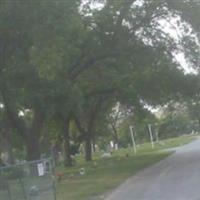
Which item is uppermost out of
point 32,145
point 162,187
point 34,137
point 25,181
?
point 34,137

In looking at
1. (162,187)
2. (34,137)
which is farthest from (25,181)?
(34,137)

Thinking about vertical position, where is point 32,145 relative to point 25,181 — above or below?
above

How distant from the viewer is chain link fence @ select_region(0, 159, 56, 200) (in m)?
18.4

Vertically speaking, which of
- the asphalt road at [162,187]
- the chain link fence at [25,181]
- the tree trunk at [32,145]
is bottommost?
the asphalt road at [162,187]

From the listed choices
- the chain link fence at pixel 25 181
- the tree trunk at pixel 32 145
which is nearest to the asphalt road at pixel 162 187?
the chain link fence at pixel 25 181

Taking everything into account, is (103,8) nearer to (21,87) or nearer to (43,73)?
(21,87)

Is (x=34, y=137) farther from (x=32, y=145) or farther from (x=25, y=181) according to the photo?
(x=25, y=181)

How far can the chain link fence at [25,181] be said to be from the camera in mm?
18375

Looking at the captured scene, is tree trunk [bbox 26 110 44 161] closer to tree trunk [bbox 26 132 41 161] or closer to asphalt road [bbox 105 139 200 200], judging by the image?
tree trunk [bbox 26 132 41 161]

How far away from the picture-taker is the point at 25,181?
18703 mm

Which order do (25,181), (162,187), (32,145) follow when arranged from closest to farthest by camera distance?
(25,181) → (162,187) → (32,145)

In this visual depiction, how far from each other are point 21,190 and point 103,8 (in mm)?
17755

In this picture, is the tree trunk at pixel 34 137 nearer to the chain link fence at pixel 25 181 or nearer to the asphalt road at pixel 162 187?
the asphalt road at pixel 162 187

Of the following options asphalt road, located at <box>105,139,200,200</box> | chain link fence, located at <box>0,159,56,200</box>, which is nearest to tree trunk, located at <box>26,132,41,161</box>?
asphalt road, located at <box>105,139,200,200</box>
